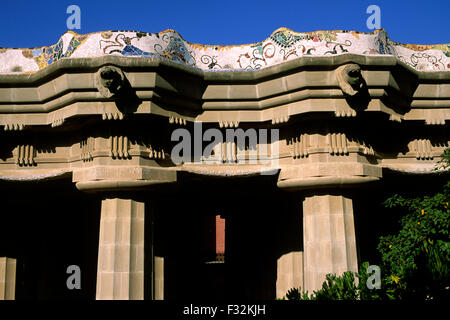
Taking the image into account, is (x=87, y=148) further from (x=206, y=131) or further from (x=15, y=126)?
(x=206, y=131)

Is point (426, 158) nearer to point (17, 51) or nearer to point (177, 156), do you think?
point (177, 156)

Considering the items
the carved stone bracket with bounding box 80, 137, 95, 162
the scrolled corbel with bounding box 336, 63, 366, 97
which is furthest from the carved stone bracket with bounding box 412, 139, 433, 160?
the carved stone bracket with bounding box 80, 137, 95, 162

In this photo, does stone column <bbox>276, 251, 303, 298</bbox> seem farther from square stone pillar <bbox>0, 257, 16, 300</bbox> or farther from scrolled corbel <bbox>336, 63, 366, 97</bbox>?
square stone pillar <bbox>0, 257, 16, 300</bbox>

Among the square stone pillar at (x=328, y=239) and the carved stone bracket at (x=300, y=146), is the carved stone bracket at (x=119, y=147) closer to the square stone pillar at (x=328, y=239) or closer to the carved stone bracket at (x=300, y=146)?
the carved stone bracket at (x=300, y=146)

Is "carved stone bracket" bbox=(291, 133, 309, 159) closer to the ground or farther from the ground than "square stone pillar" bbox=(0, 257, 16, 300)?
farther from the ground

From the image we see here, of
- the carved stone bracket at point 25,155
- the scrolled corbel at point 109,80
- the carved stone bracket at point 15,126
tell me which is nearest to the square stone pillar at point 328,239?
the scrolled corbel at point 109,80

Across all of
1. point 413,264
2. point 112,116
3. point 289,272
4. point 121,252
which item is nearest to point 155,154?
point 112,116

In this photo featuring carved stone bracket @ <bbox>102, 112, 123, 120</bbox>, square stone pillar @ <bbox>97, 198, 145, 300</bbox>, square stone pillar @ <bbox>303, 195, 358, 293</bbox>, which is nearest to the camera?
square stone pillar @ <bbox>97, 198, 145, 300</bbox>

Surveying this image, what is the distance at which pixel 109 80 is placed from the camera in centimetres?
814

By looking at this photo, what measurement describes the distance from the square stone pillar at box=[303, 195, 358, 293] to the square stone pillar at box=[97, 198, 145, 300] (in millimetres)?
3252

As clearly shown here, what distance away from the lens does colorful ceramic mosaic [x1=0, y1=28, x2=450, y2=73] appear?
9.09 meters

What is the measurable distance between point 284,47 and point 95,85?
396 centimetres

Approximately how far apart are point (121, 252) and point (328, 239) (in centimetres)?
390

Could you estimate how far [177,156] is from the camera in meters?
9.42
